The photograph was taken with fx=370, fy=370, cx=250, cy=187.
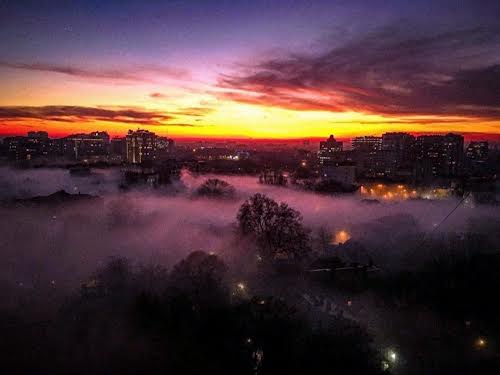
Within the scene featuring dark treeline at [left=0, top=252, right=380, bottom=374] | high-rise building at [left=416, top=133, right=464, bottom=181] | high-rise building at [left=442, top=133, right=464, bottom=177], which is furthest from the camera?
high-rise building at [left=442, top=133, right=464, bottom=177]

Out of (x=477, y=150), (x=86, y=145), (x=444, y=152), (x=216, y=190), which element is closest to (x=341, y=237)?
(x=216, y=190)

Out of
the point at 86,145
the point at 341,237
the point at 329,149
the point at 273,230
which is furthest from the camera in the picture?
the point at 329,149

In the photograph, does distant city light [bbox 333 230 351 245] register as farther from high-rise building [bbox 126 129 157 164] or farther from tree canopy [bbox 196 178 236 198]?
high-rise building [bbox 126 129 157 164]

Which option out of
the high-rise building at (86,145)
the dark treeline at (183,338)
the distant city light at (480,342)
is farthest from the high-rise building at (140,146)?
the distant city light at (480,342)

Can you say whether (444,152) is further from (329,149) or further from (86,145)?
(86,145)

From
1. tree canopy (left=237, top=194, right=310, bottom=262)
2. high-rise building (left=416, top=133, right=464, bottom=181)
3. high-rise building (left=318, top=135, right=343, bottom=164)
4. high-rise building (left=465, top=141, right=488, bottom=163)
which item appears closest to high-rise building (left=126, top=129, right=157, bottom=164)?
high-rise building (left=318, top=135, right=343, bottom=164)

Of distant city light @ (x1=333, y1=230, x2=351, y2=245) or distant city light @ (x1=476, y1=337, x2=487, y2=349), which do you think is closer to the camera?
distant city light @ (x1=476, y1=337, x2=487, y2=349)

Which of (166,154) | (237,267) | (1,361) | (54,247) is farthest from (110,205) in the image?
(166,154)

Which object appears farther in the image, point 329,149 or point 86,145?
point 329,149

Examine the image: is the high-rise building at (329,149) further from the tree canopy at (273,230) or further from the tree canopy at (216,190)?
the tree canopy at (273,230)
